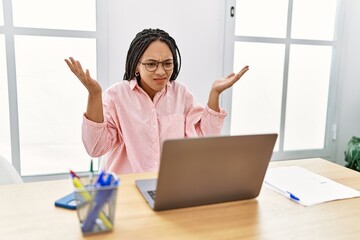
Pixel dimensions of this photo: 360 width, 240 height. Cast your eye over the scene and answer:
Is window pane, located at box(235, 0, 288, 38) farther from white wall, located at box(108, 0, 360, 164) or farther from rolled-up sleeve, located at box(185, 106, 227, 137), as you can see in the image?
rolled-up sleeve, located at box(185, 106, 227, 137)

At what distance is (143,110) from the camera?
153cm

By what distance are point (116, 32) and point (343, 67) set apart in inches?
79.2

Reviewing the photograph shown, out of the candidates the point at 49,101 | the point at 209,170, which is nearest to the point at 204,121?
the point at 209,170

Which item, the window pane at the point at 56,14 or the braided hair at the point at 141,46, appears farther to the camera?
the window pane at the point at 56,14

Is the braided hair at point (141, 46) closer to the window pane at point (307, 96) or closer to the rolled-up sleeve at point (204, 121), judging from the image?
the rolled-up sleeve at point (204, 121)

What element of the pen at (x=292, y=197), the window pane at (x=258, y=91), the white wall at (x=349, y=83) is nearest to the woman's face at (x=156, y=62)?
the pen at (x=292, y=197)

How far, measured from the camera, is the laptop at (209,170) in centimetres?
81

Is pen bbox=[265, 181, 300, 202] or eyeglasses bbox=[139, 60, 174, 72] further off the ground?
eyeglasses bbox=[139, 60, 174, 72]

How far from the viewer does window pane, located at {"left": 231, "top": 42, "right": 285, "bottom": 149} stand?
2721mm

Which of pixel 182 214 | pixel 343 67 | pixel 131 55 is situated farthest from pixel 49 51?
pixel 343 67

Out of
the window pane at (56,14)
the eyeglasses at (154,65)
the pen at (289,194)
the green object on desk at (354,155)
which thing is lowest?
the green object on desk at (354,155)

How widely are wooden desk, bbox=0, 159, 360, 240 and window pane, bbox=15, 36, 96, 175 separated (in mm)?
1235

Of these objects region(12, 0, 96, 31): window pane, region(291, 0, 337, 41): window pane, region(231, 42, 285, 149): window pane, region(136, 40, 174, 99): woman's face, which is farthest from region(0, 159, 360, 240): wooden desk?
region(291, 0, 337, 41): window pane

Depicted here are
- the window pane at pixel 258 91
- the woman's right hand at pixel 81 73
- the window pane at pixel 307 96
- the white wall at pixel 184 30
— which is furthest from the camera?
the window pane at pixel 307 96
